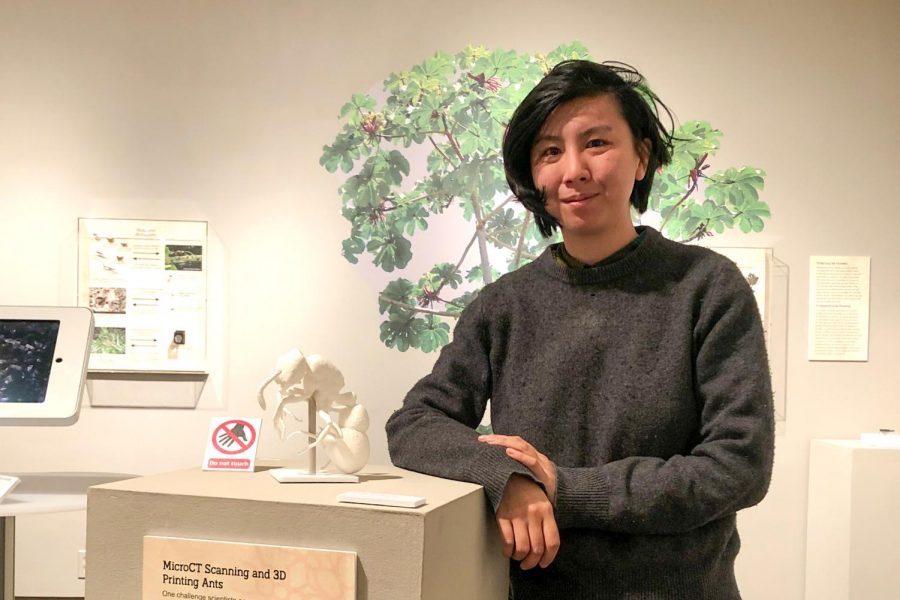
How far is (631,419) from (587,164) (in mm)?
364

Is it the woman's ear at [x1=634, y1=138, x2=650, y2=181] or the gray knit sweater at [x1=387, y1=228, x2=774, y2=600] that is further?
the woman's ear at [x1=634, y1=138, x2=650, y2=181]

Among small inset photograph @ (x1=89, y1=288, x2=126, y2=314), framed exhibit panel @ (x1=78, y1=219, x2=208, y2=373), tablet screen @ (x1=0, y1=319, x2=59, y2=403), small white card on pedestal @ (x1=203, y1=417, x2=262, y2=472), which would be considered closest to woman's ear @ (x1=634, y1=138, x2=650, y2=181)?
small white card on pedestal @ (x1=203, y1=417, x2=262, y2=472)

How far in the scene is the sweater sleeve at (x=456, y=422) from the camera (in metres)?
1.06

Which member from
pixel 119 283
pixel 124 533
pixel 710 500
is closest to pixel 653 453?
pixel 710 500

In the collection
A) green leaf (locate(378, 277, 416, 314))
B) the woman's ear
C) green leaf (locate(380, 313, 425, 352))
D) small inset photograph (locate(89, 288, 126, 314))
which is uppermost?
the woman's ear

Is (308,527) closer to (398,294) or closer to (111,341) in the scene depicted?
(398,294)

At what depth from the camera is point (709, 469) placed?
106 cm

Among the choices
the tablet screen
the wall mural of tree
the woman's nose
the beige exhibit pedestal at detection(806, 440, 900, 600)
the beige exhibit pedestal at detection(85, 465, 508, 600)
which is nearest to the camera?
the beige exhibit pedestal at detection(85, 465, 508, 600)

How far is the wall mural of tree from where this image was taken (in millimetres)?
2924

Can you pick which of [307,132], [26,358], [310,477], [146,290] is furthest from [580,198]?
[146,290]

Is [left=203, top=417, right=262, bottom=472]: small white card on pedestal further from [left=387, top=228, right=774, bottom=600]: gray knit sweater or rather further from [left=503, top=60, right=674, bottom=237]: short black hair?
[left=503, top=60, right=674, bottom=237]: short black hair

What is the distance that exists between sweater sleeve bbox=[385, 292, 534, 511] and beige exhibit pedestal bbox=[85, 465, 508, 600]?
5 centimetres

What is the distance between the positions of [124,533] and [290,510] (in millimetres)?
202

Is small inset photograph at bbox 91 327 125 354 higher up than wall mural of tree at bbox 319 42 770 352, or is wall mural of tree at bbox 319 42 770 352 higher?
wall mural of tree at bbox 319 42 770 352
